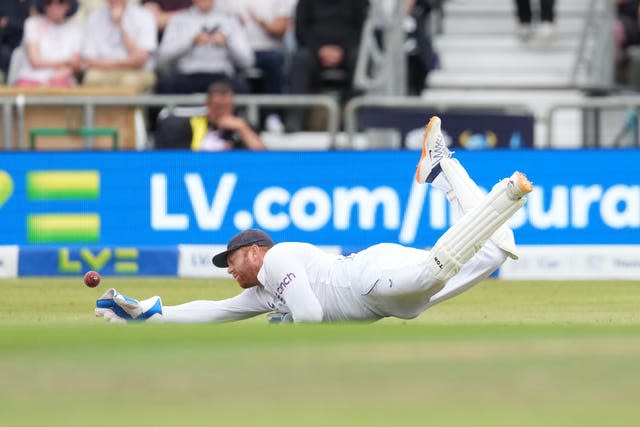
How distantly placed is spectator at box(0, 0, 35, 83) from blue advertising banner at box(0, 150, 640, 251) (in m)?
2.82

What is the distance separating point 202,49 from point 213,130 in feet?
4.38

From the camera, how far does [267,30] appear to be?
17328 mm

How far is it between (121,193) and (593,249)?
392 cm

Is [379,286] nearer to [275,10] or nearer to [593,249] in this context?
[593,249]

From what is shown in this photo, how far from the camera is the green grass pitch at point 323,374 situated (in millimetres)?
5852

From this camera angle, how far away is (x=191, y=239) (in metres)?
14.9

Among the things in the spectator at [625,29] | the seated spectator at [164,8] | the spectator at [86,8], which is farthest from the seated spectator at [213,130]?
the spectator at [625,29]

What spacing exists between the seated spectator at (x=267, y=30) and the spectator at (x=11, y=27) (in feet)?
6.78

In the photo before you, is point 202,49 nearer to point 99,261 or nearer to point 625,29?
point 99,261

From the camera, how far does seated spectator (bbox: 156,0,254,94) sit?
54.6ft

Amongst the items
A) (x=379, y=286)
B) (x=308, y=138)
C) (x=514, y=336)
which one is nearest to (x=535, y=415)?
(x=514, y=336)

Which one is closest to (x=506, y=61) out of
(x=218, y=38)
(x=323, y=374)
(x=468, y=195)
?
(x=218, y=38)

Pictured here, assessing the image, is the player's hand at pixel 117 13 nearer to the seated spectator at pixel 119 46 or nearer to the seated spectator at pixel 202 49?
the seated spectator at pixel 119 46

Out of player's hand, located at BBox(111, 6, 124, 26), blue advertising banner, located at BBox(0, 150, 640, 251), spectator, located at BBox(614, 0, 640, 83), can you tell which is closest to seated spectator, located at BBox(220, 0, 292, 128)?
player's hand, located at BBox(111, 6, 124, 26)
